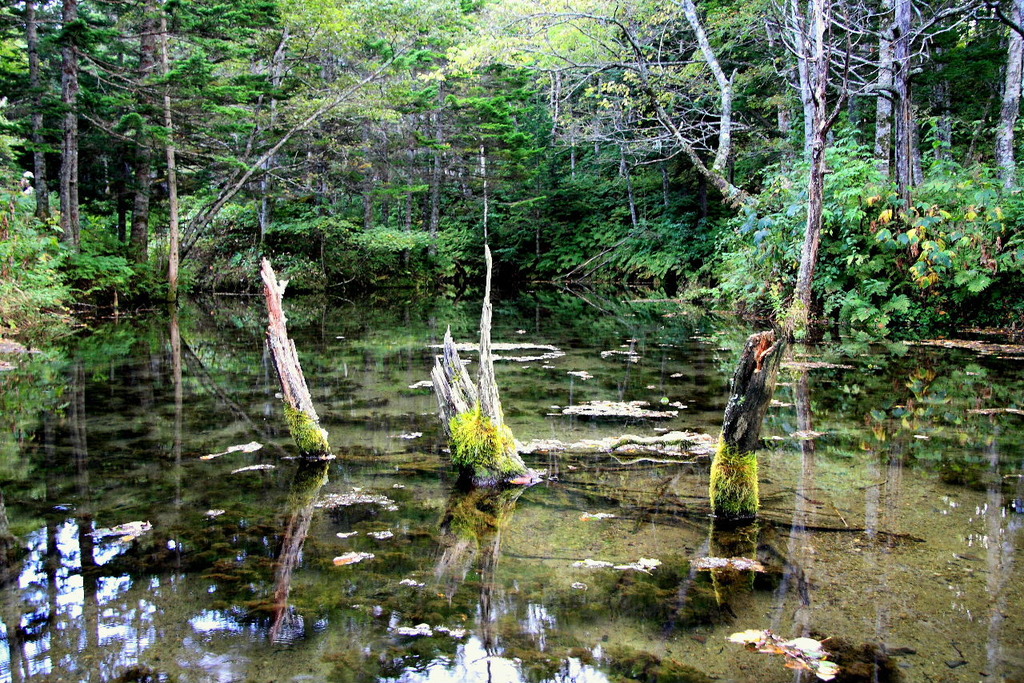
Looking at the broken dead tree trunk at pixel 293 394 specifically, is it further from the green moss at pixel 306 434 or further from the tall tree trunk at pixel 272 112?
the tall tree trunk at pixel 272 112

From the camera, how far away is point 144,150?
18.3 meters

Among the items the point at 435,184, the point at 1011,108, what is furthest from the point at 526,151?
the point at 1011,108

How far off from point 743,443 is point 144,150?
737 inches

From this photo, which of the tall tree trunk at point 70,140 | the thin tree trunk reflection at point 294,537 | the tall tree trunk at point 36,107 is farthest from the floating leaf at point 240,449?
the tall tree trunk at point 36,107

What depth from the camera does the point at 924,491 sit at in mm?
4562

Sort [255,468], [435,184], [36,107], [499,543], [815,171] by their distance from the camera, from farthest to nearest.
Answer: [435,184] < [36,107] < [815,171] < [255,468] < [499,543]

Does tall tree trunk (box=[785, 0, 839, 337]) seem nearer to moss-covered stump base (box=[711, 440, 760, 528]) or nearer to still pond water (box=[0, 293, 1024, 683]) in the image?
still pond water (box=[0, 293, 1024, 683])

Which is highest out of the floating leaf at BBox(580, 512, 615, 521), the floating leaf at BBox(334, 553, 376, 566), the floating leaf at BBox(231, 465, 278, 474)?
the floating leaf at BBox(231, 465, 278, 474)

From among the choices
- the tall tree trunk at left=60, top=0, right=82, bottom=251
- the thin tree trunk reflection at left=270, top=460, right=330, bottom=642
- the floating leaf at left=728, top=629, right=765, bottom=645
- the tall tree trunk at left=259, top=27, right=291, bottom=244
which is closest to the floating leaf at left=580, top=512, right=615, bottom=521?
the floating leaf at left=728, top=629, right=765, bottom=645

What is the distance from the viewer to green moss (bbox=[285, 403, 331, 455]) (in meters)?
5.50

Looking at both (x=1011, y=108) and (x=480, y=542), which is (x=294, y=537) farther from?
(x=1011, y=108)

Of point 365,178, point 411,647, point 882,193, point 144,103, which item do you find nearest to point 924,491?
point 411,647

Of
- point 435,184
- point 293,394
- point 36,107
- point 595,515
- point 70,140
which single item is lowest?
point 595,515

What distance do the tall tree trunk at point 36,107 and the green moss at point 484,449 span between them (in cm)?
1536
